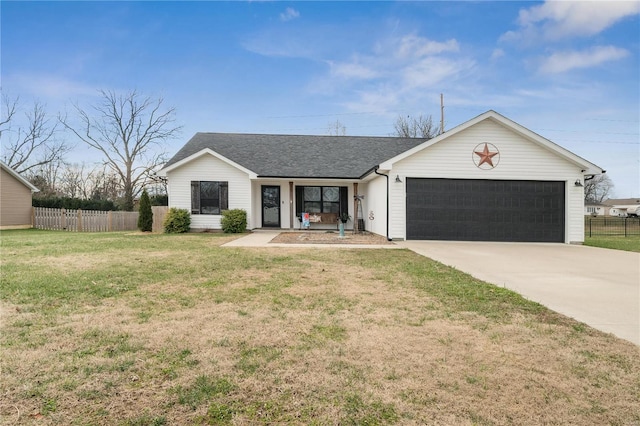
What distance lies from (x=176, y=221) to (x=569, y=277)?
568 inches

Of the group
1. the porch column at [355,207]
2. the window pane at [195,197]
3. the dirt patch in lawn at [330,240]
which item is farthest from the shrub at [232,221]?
the porch column at [355,207]

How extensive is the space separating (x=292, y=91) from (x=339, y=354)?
76.8ft

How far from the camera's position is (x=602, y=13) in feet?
42.1

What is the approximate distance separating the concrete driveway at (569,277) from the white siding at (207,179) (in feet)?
28.7

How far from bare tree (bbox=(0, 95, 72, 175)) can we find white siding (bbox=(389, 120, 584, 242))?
33.6 meters

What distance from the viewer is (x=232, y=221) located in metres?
15.1

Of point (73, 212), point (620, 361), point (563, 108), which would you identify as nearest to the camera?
point (620, 361)

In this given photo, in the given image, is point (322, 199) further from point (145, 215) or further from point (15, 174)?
point (15, 174)

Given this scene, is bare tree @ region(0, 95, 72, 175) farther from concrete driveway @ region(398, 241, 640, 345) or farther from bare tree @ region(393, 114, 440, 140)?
concrete driveway @ region(398, 241, 640, 345)

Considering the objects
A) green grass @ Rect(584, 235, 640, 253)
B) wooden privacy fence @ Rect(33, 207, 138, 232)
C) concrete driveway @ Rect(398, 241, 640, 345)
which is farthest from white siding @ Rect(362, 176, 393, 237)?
wooden privacy fence @ Rect(33, 207, 138, 232)

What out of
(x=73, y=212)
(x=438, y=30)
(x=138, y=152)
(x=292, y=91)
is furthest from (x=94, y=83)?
(x=438, y=30)

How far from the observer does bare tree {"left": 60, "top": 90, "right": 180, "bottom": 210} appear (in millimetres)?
29969

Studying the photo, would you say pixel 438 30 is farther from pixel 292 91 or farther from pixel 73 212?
pixel 73 212

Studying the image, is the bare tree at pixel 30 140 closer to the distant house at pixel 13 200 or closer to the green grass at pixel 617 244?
the distant house at pixel 13 200
